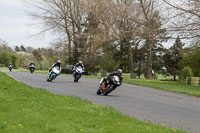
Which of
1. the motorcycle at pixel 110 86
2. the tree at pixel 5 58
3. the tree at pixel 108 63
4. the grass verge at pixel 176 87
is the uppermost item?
the tree at pixel 5 58

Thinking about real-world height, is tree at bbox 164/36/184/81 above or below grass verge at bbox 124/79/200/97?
above

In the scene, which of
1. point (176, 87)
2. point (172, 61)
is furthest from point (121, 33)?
point (172, 61)

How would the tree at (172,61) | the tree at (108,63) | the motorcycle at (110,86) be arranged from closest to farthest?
the motorcycle at (110,86) < the tree at (108,63) < the tree at (172,61)

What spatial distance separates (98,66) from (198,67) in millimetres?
24072

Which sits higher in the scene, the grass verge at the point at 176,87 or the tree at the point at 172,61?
the tree at the point at 172,61

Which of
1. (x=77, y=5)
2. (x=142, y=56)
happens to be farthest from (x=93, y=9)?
(x=142, y=56)

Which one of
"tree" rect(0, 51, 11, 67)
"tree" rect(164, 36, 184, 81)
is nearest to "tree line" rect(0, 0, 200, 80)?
"tree" rect(164, 36, 184, 81)

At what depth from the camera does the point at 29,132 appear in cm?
617

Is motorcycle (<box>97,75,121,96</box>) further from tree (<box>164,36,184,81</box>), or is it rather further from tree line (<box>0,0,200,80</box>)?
tree (<box>164,36,184,81</box>)

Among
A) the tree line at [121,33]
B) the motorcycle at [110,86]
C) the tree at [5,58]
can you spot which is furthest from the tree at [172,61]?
the motorcycle at [110,86]

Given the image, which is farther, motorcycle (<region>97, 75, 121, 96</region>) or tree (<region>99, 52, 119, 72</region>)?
tree (<region>99, 52, 119, 72</region>)

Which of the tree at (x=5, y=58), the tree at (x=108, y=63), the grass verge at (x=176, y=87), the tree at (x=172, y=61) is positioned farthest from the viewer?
the tree at (x=5, y=58)

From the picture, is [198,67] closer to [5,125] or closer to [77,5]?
[77,5]

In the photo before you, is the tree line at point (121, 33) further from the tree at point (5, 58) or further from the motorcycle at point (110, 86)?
the tree at point (5, 58)
